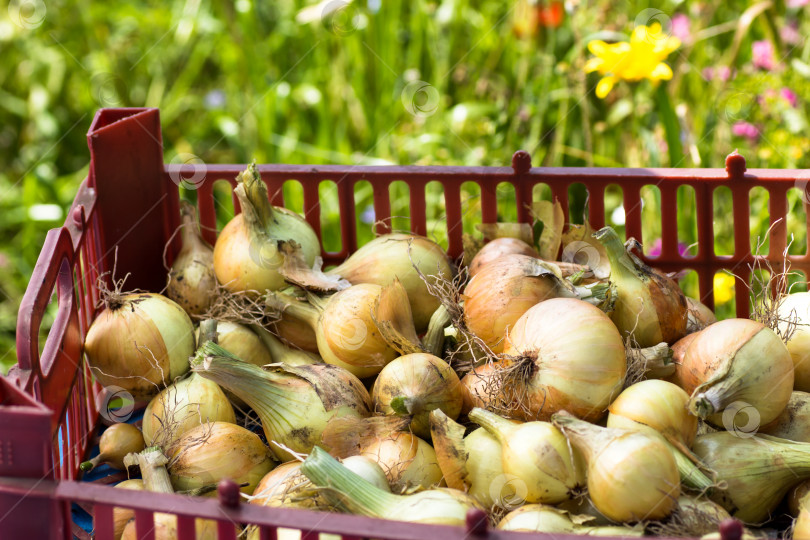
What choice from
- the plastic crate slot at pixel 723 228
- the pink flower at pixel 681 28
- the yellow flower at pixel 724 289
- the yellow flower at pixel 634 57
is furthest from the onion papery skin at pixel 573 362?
the pink flower at pixel 681 28

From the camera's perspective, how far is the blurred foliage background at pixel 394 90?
2238 mm

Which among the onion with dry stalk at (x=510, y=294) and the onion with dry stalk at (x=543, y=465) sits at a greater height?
the onion with dry stalk at (x=510, y=294)

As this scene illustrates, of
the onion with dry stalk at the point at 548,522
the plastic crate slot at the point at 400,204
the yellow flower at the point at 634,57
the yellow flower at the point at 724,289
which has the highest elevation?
the yellow flower at the point at 634,57

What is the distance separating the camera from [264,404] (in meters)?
1.23

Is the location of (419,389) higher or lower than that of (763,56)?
lower

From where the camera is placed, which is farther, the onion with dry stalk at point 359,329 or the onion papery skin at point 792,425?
the onion with dry stalk at point 359,329

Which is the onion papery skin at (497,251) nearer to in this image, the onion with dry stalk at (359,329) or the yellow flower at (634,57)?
the onion with dry stalk at (359,329)

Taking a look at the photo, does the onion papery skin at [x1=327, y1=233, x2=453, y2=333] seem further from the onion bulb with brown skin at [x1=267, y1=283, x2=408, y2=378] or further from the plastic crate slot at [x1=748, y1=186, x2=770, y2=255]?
the plastic crate slot at [x1=748, y1=186, x2=770, y2=255]

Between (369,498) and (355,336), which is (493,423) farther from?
(355,336)

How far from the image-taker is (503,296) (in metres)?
1.29

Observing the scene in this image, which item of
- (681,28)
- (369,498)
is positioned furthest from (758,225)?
(369,498)

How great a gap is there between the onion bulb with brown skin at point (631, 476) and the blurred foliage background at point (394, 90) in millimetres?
965

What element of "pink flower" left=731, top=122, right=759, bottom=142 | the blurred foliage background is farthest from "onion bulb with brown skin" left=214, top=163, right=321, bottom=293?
"pink flower" left=731, top=122, right=759, bottom=142

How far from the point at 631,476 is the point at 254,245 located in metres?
0.75
